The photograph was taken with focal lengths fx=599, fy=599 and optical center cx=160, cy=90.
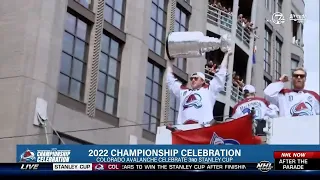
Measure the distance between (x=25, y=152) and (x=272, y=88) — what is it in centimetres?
420

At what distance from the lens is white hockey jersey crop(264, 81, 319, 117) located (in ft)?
27.6

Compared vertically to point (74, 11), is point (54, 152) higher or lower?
lower

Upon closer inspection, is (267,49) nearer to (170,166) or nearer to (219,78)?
(219,78)

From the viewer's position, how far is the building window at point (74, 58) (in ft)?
57.0

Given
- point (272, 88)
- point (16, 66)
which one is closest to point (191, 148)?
point (272, 88)

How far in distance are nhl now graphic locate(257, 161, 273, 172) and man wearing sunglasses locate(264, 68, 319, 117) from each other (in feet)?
11.5

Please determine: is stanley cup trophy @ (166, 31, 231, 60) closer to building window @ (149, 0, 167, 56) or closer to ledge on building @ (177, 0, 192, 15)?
building window @ (149, 0, 167, 56)

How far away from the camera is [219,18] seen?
2592cm

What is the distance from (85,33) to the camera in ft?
61.5

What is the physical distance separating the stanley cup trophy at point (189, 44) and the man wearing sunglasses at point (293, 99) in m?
1.24

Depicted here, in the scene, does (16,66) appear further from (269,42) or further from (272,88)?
(269,42)

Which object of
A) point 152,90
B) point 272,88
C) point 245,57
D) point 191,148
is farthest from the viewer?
point 245,57

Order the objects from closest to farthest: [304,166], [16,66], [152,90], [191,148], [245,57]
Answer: [304,166] < [191,148] < [16,66] < [152,90] < [245,57]

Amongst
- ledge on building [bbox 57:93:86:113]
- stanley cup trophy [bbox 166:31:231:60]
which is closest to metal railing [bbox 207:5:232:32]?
ledge on building [bbox 57:93:86:113]
